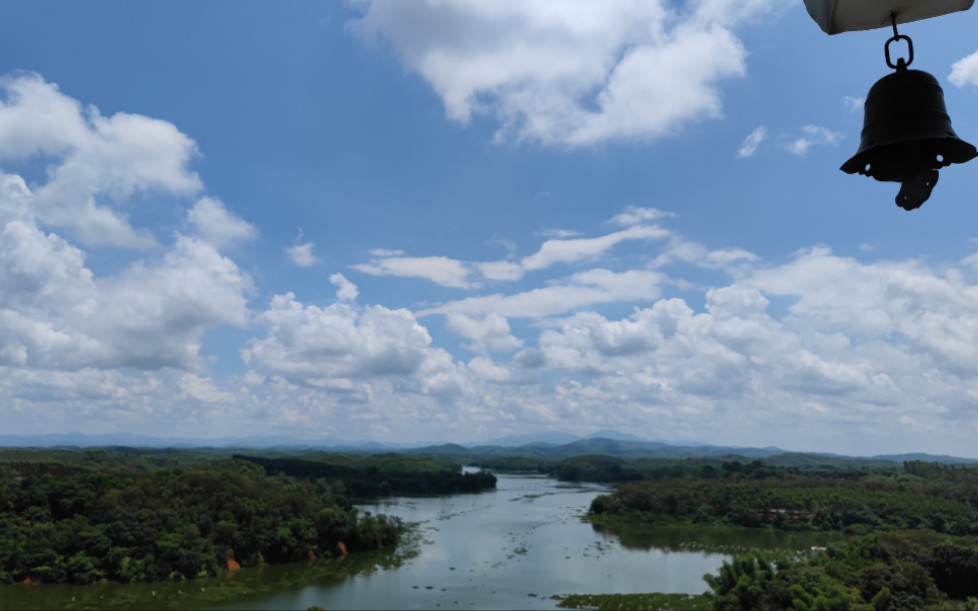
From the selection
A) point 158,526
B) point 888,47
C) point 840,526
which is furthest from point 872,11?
point 840,526

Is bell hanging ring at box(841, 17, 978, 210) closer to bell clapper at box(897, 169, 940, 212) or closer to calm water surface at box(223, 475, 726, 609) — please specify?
bell clapper at box(897, 169, 940, 212)

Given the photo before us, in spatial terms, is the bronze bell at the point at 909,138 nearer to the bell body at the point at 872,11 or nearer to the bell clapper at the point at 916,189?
the bell clapper at the point at 916,189

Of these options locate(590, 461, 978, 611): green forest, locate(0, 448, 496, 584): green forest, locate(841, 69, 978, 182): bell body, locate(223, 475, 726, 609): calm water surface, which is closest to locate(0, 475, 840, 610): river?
locate(223, 475, 726, 609): calm water surface

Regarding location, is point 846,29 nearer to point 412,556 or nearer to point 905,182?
point 905,182

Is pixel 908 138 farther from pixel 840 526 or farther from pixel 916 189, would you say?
pixel 840 526

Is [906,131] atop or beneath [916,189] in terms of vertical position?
atop

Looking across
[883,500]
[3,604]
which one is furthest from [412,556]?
[883,500]

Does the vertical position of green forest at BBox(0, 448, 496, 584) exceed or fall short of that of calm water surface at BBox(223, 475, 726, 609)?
it exceeds it
